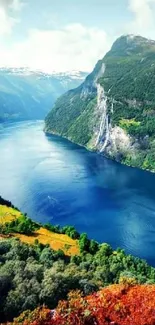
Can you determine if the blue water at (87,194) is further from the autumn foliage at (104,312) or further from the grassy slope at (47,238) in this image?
the autumn foliage at (104,312)

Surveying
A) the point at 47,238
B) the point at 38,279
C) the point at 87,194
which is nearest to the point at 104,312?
the point at 38,279

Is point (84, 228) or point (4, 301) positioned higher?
point (4, 301)

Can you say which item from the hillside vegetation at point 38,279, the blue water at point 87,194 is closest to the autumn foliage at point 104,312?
the hillside vegetation at point 38,279

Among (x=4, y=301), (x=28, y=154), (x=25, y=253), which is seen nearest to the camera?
(x=4, y=301)

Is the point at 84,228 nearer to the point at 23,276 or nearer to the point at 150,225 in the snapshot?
the point at 150,225

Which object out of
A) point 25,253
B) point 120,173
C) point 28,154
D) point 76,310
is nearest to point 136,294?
point 76,310

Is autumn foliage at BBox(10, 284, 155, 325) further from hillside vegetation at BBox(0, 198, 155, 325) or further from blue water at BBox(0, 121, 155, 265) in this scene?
blue water at BBox(0, 121, 155, 265)

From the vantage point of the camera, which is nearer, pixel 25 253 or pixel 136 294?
pixel 136 294
